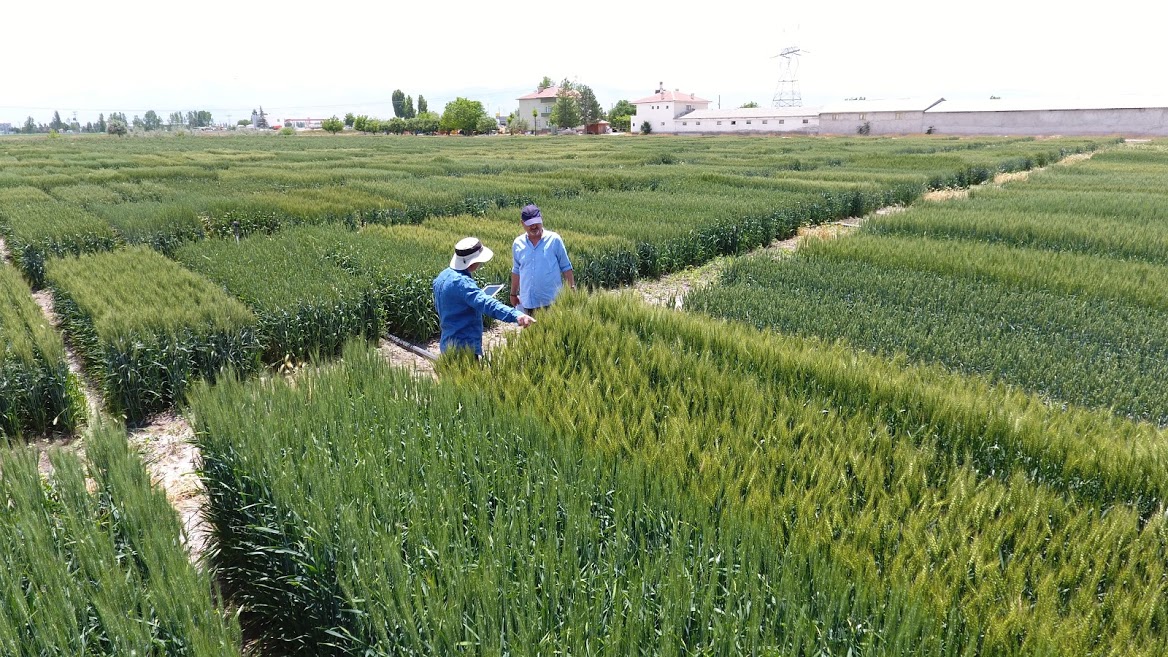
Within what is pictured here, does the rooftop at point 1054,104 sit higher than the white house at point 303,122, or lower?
lower

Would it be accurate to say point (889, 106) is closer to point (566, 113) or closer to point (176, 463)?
point (566, 113)

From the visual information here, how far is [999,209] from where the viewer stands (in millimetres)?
15484

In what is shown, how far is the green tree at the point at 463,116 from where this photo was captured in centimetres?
9700

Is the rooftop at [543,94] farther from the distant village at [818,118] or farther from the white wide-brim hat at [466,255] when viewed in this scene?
the white wide-brim hat at [466,255]

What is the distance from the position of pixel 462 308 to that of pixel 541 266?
4.62ft

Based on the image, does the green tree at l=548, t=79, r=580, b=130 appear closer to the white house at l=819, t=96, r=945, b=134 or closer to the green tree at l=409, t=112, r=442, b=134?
the green tree at l=409, t=112, r=442, b=134

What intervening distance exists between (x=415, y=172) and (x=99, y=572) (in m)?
23.9

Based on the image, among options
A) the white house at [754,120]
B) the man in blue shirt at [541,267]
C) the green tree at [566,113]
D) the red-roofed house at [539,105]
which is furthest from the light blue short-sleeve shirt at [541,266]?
the red-roofed house at [539,105]

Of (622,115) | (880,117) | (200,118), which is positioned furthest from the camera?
(200,118)

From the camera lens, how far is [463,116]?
9738cm

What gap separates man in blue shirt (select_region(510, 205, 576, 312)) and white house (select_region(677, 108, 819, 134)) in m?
87.3

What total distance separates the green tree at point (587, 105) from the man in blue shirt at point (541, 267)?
102m

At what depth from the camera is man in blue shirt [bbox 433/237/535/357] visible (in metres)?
5.04

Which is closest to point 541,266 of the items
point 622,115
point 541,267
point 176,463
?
point 541,267
